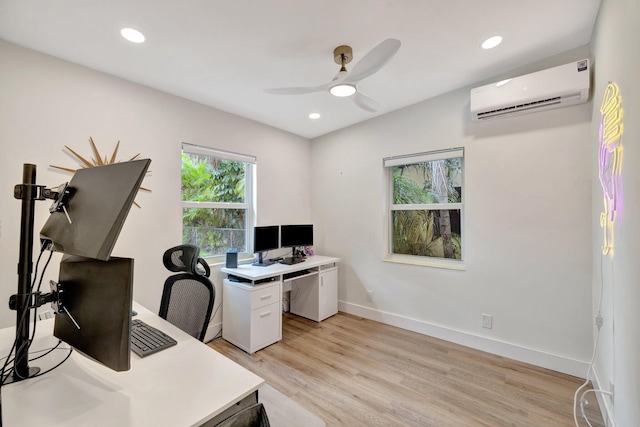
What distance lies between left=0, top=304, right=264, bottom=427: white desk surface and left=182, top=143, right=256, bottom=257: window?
1.86 metres

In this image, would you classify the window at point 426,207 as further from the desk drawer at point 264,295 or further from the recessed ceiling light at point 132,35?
the recessed ceiling light at point 132,35

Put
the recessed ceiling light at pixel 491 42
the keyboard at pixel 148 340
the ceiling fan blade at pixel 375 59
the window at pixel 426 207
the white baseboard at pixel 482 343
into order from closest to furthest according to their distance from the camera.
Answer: the keyboard at pixel 148 340 < the ceiling fan blade at pixel 375 59 < the recessed ceiling light at pixel 491 42 < the white baseboard at pixel 482 343 < the window at pixel 426 207

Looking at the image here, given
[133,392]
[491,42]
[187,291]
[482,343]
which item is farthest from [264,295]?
[491,42]

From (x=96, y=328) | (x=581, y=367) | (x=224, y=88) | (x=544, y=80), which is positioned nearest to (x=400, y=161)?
(x=544, y=80)

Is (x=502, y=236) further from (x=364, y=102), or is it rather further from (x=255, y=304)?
(x=255, y=304)

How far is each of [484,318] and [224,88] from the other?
3.41 meters

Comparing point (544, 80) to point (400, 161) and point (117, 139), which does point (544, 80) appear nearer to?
point (400, 161)

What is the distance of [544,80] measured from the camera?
229 cm

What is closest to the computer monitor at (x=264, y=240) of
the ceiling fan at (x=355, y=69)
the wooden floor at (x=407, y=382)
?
the wooden floor at (x=407, y=382)

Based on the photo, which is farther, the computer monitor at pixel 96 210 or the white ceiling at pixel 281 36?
the white ceiling at pixel 281 36

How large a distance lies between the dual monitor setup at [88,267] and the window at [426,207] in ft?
9.89

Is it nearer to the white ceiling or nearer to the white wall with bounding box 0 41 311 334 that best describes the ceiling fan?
the white ceiling

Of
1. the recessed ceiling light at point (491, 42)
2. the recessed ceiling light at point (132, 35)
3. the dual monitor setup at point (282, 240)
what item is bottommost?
the dual monitor setup at point (282, 240)

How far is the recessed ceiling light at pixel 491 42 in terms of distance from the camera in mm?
2104
